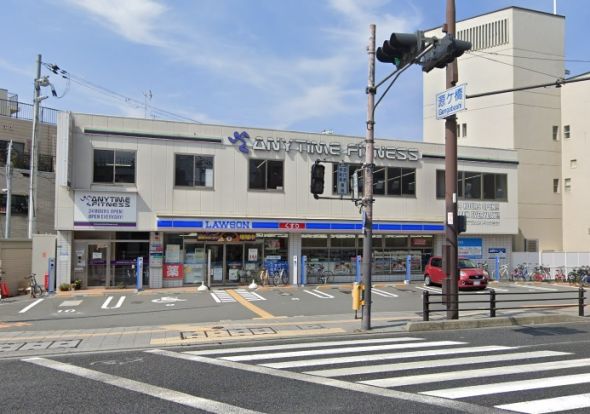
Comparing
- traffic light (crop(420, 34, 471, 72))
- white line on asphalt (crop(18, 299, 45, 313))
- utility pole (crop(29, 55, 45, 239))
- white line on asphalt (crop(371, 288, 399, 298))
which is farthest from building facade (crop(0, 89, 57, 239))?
traffic light (crop(420, 34, 471, 72))

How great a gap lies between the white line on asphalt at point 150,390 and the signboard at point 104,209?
48.9 feet

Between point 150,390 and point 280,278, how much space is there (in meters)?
19.1

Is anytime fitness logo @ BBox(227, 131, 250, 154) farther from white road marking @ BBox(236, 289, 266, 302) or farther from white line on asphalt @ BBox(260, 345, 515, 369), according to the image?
white line on asphalt @ BBox(260, 345, 515, 369)

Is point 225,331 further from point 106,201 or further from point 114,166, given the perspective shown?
point 114,166

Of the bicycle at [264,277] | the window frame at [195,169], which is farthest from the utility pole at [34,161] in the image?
the bicycle at [264,277]

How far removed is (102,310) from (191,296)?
15.2ft

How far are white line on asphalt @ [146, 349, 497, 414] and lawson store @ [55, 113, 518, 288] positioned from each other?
609 inches

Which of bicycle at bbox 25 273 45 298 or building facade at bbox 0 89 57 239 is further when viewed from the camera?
building facade at bbox 0 89 57 239

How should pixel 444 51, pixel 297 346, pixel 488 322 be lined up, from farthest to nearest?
pixel 488 322, pixel 297 346, pixel 444 51

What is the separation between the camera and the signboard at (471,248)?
31.2 m

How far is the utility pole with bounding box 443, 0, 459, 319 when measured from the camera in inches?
598

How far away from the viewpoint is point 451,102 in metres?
14.1

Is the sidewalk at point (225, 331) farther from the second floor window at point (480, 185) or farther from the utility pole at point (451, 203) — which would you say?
the second floor window at point (480, 185)

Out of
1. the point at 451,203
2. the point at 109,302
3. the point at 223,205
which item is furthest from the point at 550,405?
the point at 223,205
